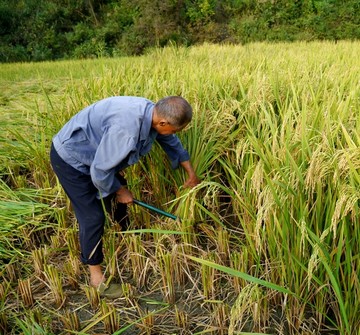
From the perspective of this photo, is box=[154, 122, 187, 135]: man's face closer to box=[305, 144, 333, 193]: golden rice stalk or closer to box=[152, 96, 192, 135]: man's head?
box=[152, 96, 192, 135]: man's head

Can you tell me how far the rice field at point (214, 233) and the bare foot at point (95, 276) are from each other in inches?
1.6

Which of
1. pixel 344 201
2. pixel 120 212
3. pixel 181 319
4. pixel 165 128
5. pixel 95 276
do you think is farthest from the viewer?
pixel 120 212

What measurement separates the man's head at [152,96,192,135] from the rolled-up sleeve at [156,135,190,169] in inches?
8.6

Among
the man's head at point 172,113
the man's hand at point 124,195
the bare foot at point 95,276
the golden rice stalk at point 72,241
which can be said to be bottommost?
the bare foot at point 95,276

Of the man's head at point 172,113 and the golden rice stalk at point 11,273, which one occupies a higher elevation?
the man's head at point 172,113

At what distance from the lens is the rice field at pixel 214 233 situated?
1452 mm

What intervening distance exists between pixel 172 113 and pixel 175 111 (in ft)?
0.06

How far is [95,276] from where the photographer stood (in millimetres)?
1916

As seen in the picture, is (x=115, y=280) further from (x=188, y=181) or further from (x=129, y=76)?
(x=129, y=76)

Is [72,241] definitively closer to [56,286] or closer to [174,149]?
[56,286]

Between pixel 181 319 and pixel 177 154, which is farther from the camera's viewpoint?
pixel 177 154

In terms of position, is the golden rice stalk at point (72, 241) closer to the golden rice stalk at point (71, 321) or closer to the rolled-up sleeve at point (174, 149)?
the golden rice stalk at point (71, 321)

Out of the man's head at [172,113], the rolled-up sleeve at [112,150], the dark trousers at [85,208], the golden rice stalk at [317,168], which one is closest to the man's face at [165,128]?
the man's head at [172,113]

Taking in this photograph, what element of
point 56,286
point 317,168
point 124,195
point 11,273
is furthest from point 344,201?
point 11,273
